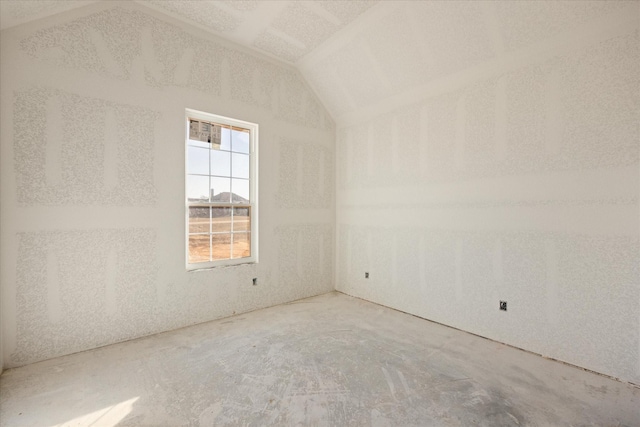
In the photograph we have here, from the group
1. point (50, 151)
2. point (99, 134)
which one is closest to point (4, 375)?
point (50, 151)

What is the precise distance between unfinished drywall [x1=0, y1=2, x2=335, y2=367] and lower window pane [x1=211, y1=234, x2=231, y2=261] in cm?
21

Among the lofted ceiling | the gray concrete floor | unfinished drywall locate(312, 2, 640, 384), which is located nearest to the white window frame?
the gray concrete floor

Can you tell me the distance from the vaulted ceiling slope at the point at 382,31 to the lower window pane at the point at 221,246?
2360mm

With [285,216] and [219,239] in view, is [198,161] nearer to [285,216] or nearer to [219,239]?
[219,239]

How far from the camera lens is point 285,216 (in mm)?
3928

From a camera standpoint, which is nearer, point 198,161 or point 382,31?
point 382,31

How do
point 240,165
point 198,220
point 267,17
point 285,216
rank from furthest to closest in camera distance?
point 285,216
point 240,165
point 198,220
point 267,17

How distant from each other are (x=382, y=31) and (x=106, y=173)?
124 inches

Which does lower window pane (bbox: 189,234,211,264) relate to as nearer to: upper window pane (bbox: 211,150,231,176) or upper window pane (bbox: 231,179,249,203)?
upper window pane (bbox: 231,179,249,203)

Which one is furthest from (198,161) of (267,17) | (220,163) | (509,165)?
(509,165)

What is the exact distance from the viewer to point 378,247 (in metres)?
3.96

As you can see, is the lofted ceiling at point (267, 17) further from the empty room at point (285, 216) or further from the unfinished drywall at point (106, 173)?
the unfinished drywall at point (106, 173)

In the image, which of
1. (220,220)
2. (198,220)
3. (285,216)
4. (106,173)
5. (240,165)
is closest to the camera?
(106,173)

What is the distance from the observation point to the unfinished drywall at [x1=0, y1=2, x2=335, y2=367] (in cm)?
229
